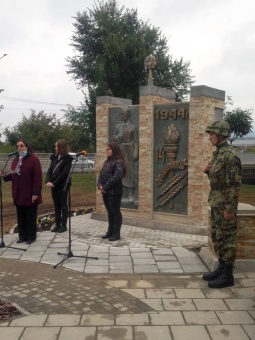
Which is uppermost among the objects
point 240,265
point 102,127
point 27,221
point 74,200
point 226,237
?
point 102,127

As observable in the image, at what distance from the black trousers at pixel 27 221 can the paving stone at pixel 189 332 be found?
3924 millimetres

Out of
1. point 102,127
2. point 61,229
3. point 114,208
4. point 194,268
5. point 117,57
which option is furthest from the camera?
point 117,57

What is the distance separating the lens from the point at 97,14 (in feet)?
71.5

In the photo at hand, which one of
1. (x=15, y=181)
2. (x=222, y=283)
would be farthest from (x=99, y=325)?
(x=15, y=181)

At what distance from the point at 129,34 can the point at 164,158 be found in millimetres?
14024

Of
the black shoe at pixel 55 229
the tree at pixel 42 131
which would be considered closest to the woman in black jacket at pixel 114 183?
the black shoe at pixel 55 229

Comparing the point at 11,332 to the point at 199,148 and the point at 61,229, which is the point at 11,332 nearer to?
the point at 61,229

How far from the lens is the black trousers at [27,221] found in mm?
7148

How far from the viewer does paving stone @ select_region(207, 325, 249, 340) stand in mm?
3657

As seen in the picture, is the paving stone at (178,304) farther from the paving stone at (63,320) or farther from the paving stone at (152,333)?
the paving stone at (63,320)

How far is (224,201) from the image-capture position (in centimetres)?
502

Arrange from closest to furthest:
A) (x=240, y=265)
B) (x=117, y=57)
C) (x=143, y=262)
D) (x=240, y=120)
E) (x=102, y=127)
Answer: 1. (x=240, y=265)
2. (x=143, y=262)
3. (x=102, y=127)
4. (x=117, y=57)
5. (x=240, y=120)

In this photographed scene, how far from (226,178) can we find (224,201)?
0.91 feet

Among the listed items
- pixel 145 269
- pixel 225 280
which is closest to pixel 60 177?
pixel 145 269
